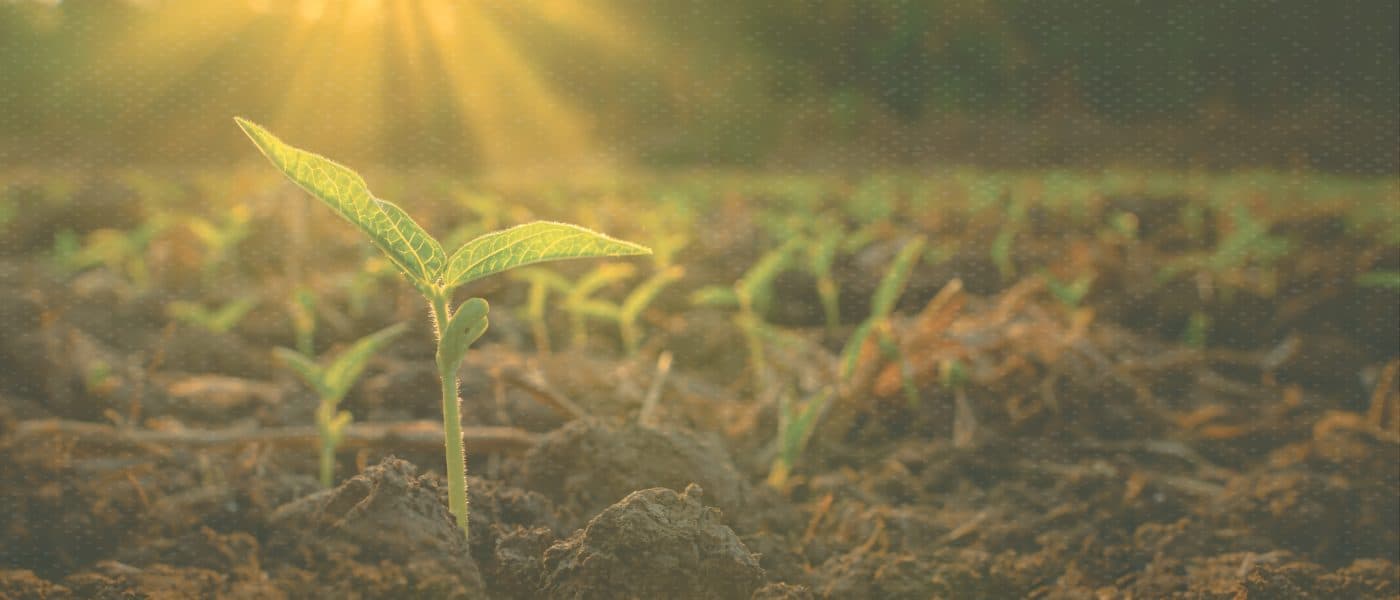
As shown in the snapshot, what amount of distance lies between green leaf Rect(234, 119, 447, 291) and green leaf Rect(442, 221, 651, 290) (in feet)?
0.10

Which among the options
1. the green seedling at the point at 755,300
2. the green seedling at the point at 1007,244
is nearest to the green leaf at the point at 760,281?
the green seedling at the point at 755,300

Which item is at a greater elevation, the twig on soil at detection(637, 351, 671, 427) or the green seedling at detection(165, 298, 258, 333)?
the green seedling at detection(165, 298, 258, 333)

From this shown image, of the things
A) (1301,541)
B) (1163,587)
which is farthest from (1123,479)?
(1163,587)

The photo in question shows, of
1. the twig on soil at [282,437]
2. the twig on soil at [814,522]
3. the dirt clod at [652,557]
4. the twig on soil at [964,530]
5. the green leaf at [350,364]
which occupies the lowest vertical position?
the twig on soil at [964,530]

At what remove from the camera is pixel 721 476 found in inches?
48.4

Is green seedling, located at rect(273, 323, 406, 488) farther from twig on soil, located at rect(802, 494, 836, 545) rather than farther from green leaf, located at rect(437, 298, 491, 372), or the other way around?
twig on soil, located at rect(802, 494, 836, 545)

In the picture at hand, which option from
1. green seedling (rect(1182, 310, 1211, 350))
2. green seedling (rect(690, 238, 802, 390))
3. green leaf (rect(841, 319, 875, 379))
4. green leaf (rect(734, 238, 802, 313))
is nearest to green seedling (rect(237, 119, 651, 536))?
green leaf (rect(841, 319, 875, 379))

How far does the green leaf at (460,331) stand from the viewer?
2.77 feet

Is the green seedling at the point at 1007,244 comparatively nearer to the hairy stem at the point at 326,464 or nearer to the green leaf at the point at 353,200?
the hairy stem at the point at 326,464

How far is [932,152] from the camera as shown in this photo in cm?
1509

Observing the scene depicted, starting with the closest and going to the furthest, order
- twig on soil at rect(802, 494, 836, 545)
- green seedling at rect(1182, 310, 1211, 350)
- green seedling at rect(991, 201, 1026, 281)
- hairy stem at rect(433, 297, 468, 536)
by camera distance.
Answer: hairy stem at rect(433, 297, 468, 536) → twig on soil at rect(802, 494, 836, 545) → green seedling at rect(1182, 310, 1211, 350) → green seedling at rect(991, 201, 1026, 281)

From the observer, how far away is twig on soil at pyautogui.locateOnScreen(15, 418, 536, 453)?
1.36 meters

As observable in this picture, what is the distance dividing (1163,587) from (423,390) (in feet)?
4.32

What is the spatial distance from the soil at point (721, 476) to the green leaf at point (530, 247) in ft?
0.72
